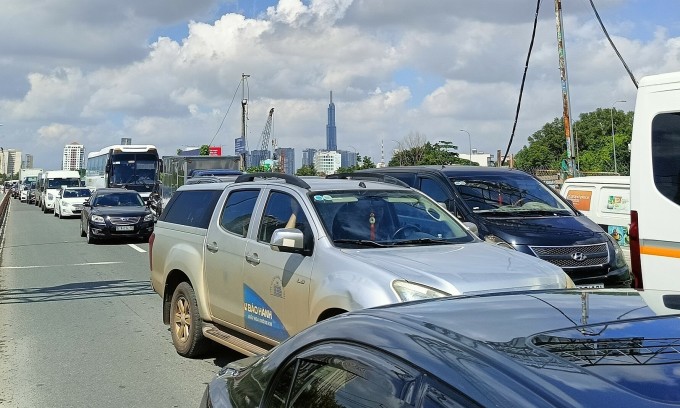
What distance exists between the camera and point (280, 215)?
6383 mm

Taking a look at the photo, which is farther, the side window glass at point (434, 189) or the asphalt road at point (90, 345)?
the side window glass at point (434, 189)

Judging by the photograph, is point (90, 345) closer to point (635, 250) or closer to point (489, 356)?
point (635, 250)

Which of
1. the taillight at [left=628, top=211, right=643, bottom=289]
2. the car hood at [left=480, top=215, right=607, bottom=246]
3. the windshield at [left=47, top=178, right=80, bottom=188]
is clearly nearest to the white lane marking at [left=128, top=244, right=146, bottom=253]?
the car hood at [left=480, top=215, right=607, bottom=246]

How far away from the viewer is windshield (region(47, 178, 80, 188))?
43281 millimetres

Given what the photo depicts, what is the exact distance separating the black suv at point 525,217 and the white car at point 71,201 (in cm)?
2679

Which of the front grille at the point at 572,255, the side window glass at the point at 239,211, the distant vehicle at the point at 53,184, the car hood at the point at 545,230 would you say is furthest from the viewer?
the distant vehicle at the point at 53,184

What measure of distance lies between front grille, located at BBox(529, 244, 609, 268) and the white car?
29613mm

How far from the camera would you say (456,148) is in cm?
7938

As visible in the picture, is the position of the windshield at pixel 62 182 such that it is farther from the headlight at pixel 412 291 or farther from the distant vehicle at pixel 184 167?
the headlight at pixel 412 291

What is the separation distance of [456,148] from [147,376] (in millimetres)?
74492

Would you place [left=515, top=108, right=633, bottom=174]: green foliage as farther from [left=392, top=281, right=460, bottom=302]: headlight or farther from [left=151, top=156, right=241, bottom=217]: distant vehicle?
[left=392, top=281, right=460, bottom=302]: headlight

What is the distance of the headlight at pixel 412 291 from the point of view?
479 cm

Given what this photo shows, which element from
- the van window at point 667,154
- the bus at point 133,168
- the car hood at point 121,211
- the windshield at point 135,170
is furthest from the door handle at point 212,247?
the windshield at point 135,170

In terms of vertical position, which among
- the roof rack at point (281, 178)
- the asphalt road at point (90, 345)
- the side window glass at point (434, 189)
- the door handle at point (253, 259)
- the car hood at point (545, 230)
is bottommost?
the asphalt road at point (90, 345)
